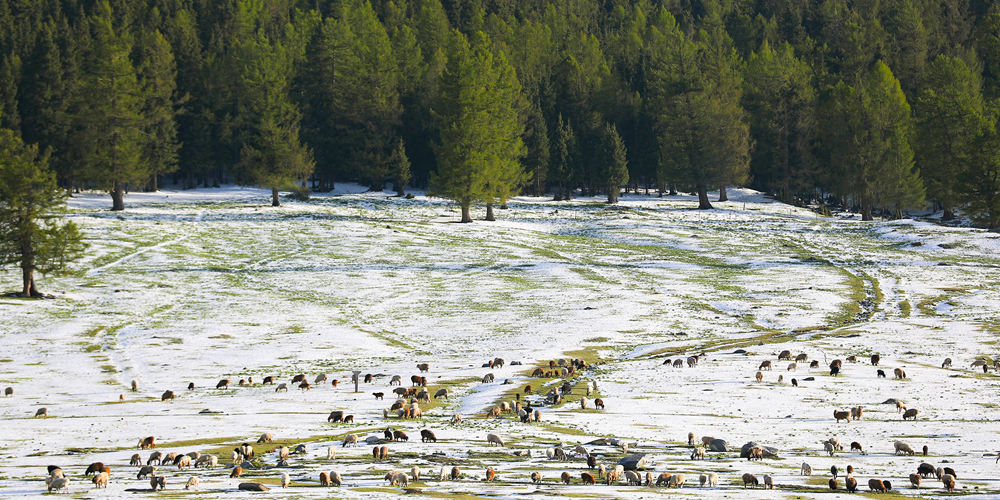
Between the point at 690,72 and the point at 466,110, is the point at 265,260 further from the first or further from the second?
the point at 690,72

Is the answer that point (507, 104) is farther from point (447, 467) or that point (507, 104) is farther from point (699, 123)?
point (447, 467)

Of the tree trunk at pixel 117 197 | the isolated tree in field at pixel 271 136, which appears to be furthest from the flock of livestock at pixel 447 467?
the isolated tree in field at pixel 271 136

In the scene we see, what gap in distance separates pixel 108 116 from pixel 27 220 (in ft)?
117

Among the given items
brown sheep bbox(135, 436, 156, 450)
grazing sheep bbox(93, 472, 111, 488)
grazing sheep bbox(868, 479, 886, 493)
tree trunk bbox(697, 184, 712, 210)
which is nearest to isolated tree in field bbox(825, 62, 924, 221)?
tree trunk bbox(697, 184, 712, 210)

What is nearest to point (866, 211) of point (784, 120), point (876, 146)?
point (876, 146)

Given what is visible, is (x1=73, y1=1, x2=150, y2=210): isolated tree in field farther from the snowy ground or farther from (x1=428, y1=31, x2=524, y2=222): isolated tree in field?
(x1=428, y1=31, x2=524, y2=222): isolated tree in field

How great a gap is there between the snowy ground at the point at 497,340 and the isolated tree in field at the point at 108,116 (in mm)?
4764

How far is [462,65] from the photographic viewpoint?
8512 centimetres

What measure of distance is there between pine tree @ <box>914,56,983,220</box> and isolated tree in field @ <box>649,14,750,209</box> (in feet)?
68.8

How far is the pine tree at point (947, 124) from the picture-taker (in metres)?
85.8

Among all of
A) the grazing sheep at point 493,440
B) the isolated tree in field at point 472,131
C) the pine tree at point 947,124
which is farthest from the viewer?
the pine tree at point 947,124

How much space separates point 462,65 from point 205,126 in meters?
45.7

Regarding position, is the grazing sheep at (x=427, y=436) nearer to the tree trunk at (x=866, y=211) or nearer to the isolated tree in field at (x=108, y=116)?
the isolated tree in field at (x=108, y=116)

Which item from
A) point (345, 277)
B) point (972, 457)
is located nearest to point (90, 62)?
point (345, 277)
